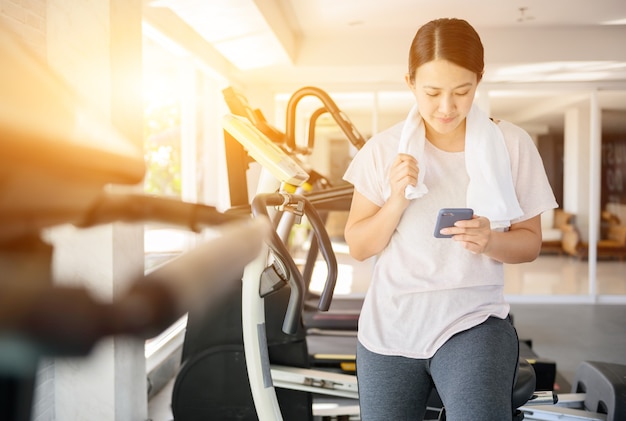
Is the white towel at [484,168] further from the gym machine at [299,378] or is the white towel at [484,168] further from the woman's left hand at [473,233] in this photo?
the gym machine at [299,378]

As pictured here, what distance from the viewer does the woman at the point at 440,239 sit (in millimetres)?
1295

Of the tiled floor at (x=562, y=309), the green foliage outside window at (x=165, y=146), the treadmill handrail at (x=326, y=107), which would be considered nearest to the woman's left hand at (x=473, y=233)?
the treadmill handrail at (x=326, y=107)

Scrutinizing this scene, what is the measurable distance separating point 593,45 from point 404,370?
194 inches

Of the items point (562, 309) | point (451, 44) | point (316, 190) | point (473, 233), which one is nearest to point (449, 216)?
point (473, 233)

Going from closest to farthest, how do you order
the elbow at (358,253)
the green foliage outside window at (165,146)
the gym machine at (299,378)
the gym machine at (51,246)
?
the gym machine at (51,246) → the elbow at (358,253) → the gym machine at (299,378) → the green foliage outside window at (165,146)

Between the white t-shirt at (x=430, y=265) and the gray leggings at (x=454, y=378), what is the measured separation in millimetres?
26

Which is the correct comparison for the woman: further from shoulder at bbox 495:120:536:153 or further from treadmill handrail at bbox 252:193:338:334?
treadmill handrail at bbox 252:193:338:334

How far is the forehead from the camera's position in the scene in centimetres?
133

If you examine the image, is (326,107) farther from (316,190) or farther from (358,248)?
(358,248)

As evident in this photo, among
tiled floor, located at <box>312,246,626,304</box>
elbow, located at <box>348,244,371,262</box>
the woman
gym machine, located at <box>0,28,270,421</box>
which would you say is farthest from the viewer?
tiled floor, located at <box>312,246,626,304</box>

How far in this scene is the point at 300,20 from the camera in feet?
16.5

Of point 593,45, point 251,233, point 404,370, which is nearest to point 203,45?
point 593,45

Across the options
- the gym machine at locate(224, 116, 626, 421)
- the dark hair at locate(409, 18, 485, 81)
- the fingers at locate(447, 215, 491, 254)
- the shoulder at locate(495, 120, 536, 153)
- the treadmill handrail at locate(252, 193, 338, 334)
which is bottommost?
the gym machine at locate(224, 116, 626, 421)

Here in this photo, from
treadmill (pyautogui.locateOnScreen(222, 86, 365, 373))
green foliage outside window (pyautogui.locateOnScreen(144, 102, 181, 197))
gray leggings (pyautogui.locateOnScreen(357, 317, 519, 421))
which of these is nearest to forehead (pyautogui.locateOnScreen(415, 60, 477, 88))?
gray leggings (pyautogui.locateOnScreen(357, 317, 519, 421))
